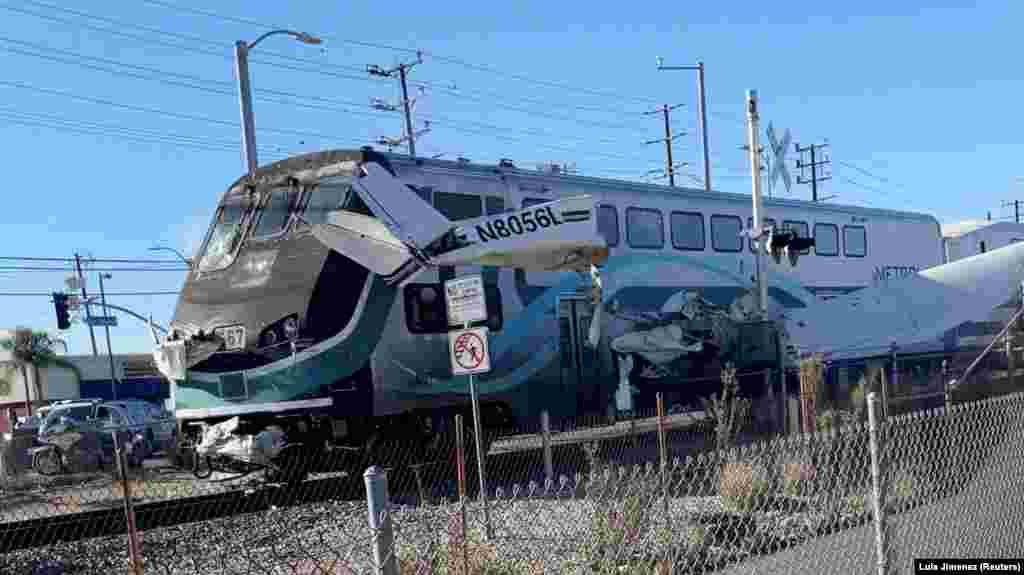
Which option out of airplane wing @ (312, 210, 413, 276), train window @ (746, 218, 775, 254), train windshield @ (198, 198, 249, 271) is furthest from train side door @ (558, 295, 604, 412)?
train window @ (746, 218, 775, 254)

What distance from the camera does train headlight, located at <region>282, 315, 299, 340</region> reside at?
10.9 meters

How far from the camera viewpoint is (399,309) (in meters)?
11.5

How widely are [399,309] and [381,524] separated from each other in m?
7.80

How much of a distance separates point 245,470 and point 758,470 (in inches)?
236

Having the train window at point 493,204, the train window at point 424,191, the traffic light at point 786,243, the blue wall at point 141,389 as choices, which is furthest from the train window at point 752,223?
the blue wall at point 141,389

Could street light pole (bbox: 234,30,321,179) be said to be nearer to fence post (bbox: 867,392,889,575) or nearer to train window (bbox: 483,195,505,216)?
train window (bbox: 483,195,505,216)

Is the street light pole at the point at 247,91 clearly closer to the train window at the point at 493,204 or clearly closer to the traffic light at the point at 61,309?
the train window at the point at 493,204

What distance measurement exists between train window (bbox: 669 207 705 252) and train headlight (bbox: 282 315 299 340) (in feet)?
21.6

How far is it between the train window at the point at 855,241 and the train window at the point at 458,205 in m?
9.47

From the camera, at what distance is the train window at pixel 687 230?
1530cm

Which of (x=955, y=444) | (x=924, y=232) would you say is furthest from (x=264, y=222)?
(x=924, y=232)

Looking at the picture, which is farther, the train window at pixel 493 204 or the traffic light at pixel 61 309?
the traffic light at pixel 61 309

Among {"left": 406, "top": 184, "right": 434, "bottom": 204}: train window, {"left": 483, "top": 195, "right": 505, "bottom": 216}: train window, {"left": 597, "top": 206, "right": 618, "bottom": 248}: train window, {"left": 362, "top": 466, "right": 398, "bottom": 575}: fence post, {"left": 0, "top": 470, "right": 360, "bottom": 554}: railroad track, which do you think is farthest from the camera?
{"left": 597, "top": 206, "right": 618, "bottom": 248}: train window

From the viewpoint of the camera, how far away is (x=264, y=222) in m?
12.1
